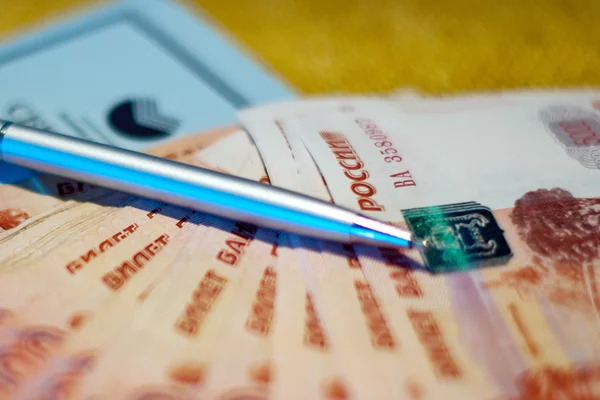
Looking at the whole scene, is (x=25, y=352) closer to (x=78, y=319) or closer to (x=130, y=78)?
(x=78, y=319)

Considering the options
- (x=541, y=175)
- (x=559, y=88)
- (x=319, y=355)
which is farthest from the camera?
(x=559, y=88)

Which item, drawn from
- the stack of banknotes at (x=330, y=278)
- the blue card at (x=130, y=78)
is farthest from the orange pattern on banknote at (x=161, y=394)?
the blue card at (x=130, y=78)

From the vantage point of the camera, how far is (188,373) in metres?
0.32

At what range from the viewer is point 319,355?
332mm

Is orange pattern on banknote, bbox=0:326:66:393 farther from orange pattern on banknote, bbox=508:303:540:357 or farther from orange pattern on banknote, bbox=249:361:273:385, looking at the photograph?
orange pattern on banknote, bbox=508:303:540:357

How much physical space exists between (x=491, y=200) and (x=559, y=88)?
0.21 metres

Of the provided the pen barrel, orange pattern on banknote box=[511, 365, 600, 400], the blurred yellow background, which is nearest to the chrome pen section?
the pen barrel

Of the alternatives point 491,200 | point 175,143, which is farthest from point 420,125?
point 175,143

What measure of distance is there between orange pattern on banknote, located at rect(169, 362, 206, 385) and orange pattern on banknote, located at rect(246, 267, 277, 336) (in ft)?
0.12

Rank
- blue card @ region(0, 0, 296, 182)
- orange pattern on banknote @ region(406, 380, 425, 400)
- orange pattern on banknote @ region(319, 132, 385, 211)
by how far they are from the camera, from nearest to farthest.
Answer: orange pattern on banknote @ region(406, 380, 425, 400) → orange pattern on banknote @ region(319, 132, 385, 211) → blue card @ region(0, 0, 296, 182)

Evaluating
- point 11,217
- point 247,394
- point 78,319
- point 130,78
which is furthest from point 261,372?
point 130,78

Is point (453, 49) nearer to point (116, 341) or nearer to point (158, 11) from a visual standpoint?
point (158, 11)

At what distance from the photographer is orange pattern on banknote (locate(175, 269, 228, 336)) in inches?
13.5

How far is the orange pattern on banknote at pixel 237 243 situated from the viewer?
39 centimetres
